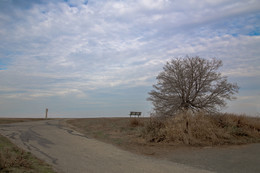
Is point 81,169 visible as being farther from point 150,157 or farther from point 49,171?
point 150,157

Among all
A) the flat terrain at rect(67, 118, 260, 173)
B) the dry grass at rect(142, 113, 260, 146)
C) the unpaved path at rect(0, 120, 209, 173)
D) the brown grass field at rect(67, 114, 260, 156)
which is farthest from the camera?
the dry grass at rect(142, 113, 260, 146)

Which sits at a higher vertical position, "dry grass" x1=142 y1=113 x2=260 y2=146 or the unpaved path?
"dry grass" x1=142 y1=113 x2=260 y2=146

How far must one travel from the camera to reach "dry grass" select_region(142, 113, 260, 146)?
43.4 feet

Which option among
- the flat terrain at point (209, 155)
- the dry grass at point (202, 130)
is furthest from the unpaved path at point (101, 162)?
the dry grass at point (202, 130)

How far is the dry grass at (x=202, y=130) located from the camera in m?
13.2

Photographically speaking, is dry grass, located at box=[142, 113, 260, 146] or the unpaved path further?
dry grass, located at box=[142, 113, 260, 146]

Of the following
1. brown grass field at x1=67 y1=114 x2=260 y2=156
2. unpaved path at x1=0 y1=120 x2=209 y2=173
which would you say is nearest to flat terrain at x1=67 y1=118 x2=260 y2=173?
brown grass field at x1=67 y1=114 x2=260 y2=156

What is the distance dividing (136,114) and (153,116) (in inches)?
725

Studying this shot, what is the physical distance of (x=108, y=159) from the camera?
375 inches

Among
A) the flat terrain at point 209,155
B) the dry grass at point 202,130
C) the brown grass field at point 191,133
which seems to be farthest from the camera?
the dry grass at point 202,130

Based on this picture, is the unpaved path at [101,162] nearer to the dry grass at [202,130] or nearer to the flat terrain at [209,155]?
the flat terrain at [209,155]

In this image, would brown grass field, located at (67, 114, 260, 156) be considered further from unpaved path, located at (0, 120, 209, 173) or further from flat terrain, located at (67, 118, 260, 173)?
unpaved path, located at (0, 120, 209, 173)

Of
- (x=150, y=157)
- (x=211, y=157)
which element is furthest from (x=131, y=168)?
(x=211, y=157)

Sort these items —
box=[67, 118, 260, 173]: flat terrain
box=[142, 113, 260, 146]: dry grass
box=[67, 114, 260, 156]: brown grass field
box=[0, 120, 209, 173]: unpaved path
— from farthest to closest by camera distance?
1. box=[142, 113, 260, 146]: dry grass
2. box=[67, 114, 260, 156]: brown grass field
3. box=[67, 118, 260, 173]: flat terrain
4. box=[0, 120, 209, 173]: unpaved path
